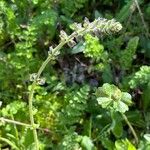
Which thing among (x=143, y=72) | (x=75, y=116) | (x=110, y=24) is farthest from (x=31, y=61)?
(x=110, y=24)

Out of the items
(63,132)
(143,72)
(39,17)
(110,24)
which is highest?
(39,17)

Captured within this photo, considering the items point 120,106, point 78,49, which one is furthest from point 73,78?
point 120,106

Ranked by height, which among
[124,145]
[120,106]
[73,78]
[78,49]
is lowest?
[124,145]

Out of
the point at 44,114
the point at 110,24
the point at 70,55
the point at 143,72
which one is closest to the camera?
the point at 110,24

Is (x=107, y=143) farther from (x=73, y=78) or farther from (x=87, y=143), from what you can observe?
(x=73, y=78)

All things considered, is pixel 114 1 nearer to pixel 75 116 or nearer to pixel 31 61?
pixel 31 61

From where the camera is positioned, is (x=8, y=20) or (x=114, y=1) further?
(x=114, y=1)

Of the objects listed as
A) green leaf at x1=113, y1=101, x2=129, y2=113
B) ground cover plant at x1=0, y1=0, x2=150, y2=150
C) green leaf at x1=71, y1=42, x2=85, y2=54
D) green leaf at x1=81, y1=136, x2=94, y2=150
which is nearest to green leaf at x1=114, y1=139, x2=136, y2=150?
ground cover plant at x1=0, y1=0, x2=150, y2=150

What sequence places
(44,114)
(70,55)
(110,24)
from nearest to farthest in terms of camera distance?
(110,24), (44,114), (70,55)
